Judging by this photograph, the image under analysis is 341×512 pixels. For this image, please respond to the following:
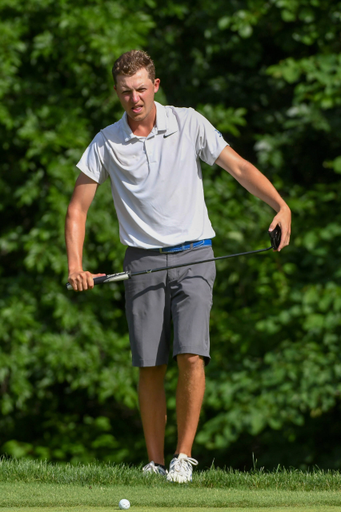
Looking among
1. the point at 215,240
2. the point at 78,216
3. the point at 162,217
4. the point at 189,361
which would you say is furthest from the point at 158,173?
the point at 215,240

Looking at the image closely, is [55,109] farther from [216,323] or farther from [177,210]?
[177,210]

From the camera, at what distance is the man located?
332cm

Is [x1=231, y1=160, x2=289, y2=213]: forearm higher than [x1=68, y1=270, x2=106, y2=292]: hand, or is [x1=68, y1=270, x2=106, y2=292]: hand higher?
[x1=231, y1=160, x2=289, y2=213]: forearm

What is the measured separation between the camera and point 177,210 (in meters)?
3.34

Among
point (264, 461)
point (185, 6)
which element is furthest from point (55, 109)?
point (264, 461)

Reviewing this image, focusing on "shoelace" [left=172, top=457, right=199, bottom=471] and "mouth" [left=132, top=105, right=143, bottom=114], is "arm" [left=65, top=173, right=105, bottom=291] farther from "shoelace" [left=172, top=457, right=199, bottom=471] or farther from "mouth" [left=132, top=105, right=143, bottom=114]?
"shoelace" [left=172, top=457, right=199, bottom=471]

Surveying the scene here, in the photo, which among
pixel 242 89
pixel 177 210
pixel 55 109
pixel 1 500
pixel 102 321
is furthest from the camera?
pixel 242 89

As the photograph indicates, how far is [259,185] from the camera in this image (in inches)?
134

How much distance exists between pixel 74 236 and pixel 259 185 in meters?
0.86

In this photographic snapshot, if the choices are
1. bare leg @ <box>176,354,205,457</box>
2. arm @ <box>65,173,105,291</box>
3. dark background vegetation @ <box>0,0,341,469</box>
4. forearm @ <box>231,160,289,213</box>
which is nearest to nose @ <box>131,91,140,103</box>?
arm @ <box>65,173,105,291</box>

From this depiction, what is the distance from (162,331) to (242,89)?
4.59 metres

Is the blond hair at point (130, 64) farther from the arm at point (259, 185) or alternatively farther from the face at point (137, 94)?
the arm at point (259, 185)

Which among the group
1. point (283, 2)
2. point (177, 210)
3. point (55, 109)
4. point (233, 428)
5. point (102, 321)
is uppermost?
point (283, 2)

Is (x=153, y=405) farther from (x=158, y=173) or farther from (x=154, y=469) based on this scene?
(x=158, y=173)
